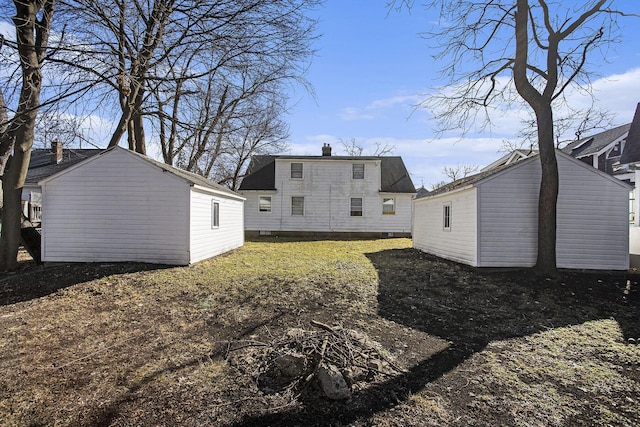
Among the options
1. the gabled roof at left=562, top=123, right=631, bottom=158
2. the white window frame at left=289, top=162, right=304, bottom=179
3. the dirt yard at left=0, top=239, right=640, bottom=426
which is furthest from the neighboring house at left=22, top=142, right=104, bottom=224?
the gabled roof at left=562, top=123, right=631, bottom=158

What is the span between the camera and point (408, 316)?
6715mm

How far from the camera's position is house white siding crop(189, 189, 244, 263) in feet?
35.7

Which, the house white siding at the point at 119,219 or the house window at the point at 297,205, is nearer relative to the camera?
the house white siding at the point at 119,219

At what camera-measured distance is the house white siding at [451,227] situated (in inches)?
423

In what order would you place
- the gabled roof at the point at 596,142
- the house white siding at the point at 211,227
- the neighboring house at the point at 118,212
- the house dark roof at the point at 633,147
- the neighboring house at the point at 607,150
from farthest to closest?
the gabled roof at the point at 596,142, the neighboring house at the point at 607,150, the house dark roof at the point at 633,147, the house white siding at the point at 211,227, the neighboring house at the point at 118,212

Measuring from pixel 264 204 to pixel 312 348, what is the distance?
1870 centimetres

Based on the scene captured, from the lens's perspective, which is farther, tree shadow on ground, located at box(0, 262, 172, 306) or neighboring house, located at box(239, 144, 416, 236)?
neighboring house, located at box(239, 144, 416, 236)

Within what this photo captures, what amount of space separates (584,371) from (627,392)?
532 millimetres

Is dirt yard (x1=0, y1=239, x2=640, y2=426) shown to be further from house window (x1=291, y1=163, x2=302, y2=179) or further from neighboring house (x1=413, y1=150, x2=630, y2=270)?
house window (x1=291, y1=163, x2=302, y2=179)

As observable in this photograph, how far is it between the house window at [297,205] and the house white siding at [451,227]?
26.8 ft

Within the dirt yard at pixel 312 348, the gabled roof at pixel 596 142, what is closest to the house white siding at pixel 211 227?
the dirt yard at pixel 312 348

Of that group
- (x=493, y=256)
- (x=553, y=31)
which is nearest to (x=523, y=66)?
(x=553, y=31)

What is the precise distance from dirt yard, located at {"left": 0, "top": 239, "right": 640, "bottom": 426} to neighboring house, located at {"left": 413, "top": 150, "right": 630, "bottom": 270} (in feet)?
3.27

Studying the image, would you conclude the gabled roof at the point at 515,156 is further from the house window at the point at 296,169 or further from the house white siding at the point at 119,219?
the house white siding at the point at 119,219
